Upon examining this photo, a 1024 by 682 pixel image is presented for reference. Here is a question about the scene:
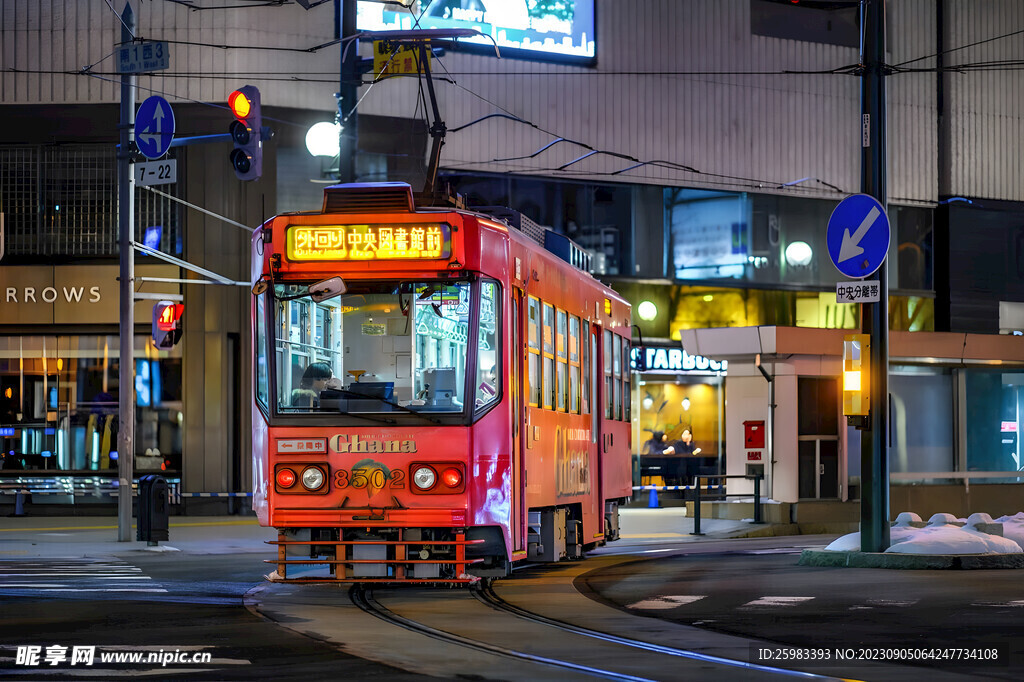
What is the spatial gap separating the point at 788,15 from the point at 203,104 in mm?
14836

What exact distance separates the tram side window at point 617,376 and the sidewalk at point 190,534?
112 inches

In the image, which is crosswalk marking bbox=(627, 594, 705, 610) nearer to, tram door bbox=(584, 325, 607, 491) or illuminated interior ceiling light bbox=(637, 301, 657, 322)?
tram door bbox=(584, 325, 607, 491)

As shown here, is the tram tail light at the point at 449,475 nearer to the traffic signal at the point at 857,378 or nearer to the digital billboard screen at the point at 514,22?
the traffic signal at the point at 857,378

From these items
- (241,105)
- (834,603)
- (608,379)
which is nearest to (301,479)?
(834,603)

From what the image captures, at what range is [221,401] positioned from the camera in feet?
97.3

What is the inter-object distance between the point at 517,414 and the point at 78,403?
1807cm

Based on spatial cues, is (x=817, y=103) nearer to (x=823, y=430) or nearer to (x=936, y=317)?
(x=936, y=317)

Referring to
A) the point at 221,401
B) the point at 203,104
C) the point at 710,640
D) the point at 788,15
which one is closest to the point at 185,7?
the point at 203,104

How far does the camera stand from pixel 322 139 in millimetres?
30438

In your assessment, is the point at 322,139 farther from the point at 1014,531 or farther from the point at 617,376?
the point at 1014,531

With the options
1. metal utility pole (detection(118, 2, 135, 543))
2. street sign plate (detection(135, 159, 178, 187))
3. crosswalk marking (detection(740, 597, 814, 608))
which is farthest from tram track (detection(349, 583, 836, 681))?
street sign plate (detection(135, 159, 178, 187))

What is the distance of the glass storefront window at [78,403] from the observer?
29.8 metres

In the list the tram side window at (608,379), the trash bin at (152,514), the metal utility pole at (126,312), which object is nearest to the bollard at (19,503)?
the metal utility pole at (126,312)

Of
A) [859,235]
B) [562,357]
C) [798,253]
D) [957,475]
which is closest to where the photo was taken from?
[562,357]
